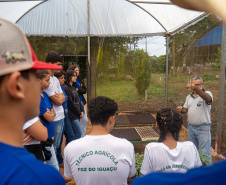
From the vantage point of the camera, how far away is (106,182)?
71.5 inches

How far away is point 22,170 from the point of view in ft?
2.08

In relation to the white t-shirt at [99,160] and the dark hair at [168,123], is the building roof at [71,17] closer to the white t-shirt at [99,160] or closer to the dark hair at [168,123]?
the dark hair at [168,123]

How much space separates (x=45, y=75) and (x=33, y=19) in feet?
19.3

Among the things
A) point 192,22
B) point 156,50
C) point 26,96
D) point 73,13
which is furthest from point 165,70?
point 26,96

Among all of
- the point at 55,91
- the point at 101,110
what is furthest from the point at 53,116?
the point at 101,110

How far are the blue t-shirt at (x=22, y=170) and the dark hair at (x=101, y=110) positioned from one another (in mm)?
1367

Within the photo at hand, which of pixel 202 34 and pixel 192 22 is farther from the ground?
pixel 192 22

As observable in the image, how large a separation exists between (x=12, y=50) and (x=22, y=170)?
398 millimetres

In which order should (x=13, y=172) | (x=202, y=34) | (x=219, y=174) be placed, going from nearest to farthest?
1. (x=219, y=174)
2. (x=13, y=172)
3. (x=202, y=34)

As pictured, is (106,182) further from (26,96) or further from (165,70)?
(165,70)

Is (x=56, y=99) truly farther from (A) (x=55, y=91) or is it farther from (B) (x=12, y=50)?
(B) (x=12, y=50)

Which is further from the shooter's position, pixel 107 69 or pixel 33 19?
pixel 107 69

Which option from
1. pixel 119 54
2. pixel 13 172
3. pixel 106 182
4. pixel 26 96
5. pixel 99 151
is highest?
pixel 119 54

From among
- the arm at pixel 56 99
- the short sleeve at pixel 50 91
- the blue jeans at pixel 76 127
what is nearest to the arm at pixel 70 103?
the blue jeans at pixel 76 127
